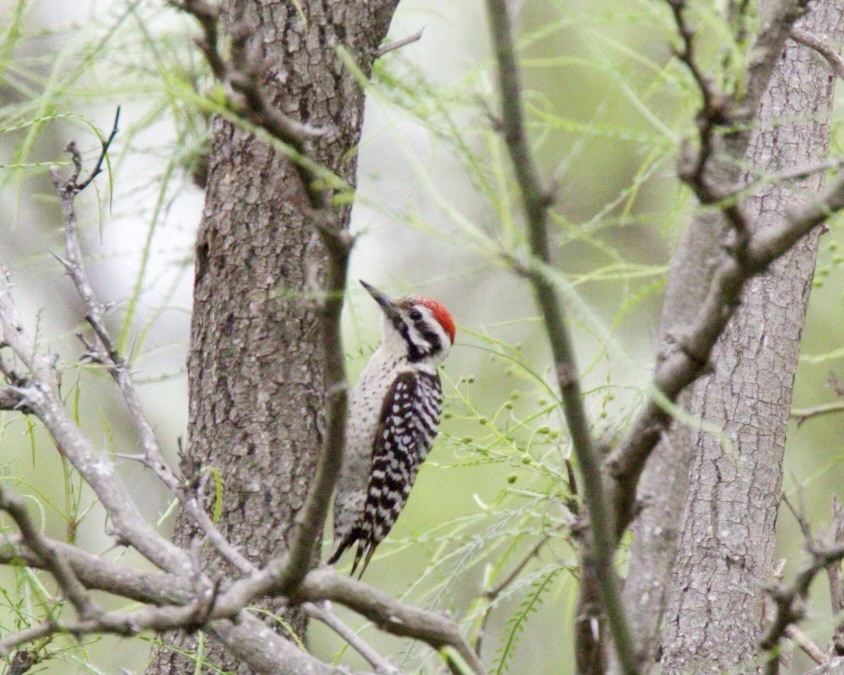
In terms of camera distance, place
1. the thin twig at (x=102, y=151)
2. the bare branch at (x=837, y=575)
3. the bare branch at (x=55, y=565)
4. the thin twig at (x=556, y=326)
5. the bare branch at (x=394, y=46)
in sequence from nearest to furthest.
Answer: the thin twig at (x=556, y=326) → the bare branch at (x=55, y=565) → the thin twig at (x=102, y=151) → the bare branch at (x=837, y=575) → the bare branch at (x=394, y=46)

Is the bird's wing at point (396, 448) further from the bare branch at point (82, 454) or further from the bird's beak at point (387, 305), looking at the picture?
the bare branch at point (82, 454)

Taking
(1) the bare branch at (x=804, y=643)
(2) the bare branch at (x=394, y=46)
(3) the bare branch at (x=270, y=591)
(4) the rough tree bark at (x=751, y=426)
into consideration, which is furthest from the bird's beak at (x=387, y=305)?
(3) the bare branch at (x=270, y=591)

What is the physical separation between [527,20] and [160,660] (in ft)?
17.6

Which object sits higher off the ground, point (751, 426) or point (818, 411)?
point (818, 411)

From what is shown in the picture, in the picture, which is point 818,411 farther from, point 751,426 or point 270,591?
point 270,591

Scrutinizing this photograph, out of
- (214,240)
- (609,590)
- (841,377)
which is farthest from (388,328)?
(609,590)

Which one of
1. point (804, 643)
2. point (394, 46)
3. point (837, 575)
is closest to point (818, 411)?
point (804, 643)

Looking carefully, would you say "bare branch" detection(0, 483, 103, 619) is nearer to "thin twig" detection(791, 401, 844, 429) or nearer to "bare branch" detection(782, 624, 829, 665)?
"bare branch" detection(782, 624, 829, 665)

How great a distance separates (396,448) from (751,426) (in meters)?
1.83

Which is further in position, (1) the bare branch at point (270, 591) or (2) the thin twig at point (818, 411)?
(2) the thin twig at point (818, 411)

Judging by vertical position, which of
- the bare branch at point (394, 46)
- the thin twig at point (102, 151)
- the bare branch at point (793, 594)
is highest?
the bare branch at point (394, 46)

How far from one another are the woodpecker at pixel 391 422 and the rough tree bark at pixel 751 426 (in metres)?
1.60

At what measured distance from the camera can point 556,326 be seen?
1.28m

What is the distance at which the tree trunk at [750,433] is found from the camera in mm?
3172
